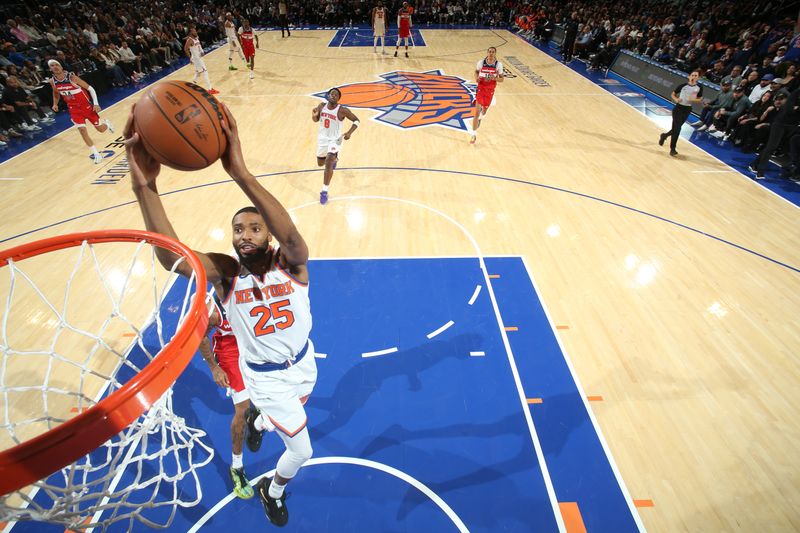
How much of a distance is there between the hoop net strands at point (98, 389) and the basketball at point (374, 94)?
7.60m

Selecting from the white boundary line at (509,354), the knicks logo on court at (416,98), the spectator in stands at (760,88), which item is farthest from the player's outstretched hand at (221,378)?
the spectator in stands at (760,88)

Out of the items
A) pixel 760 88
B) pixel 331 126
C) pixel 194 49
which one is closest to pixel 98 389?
pixel 331 126

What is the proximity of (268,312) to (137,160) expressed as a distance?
111 cm

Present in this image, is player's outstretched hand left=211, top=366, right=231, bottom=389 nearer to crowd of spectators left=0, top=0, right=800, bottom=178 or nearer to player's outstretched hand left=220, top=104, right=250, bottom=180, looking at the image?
player's outstretched hand left=220, top=104, right=250, bottom=180

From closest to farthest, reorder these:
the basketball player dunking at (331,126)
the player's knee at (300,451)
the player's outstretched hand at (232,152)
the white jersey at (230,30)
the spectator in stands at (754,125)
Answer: the player's outstretched hand at (232,152), the player's knee at (300,451), the basketball player dunking at (331,126), the spectator in stands at (754,125), the white jersey at (230,30)

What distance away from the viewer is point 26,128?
9.84m

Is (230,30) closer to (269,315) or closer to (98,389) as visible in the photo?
(98,389)

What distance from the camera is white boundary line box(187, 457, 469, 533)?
3.10 metres

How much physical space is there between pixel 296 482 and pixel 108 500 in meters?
1.30

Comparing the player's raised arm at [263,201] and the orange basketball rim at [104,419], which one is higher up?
the player's raised arm at [263,201]

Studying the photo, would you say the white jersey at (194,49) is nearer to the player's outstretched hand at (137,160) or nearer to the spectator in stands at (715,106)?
the player's outstretched hand at (137,160)

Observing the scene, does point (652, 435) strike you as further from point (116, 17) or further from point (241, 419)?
point (116, 17)

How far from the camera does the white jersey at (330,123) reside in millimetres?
6730

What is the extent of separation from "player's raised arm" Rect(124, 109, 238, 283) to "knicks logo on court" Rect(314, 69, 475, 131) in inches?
337
